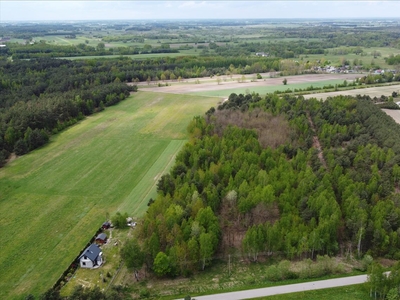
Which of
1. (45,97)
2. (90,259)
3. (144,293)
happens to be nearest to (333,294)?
(144,293)

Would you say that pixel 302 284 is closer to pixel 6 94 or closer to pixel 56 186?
pixel 56 186

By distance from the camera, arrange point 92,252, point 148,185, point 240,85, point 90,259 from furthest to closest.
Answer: point 240,85
point 148,185
point 92,252
point 90,259

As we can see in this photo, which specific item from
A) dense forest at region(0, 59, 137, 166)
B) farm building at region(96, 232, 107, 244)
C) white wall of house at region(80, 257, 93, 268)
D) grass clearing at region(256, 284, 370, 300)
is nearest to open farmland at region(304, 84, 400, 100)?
dense forest at region(0, 59, 137, 166)

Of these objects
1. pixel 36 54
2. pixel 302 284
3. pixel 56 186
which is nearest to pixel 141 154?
pixel 56 186

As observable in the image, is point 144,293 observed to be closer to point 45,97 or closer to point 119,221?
point 119,221

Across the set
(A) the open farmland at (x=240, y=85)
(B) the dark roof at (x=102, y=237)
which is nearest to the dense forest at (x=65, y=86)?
(A) the open farmland at (x=240, y=85)

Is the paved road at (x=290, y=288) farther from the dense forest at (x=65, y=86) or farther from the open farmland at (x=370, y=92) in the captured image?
the open farmland at (x=370, y=92)

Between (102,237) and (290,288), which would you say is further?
(102,237)
